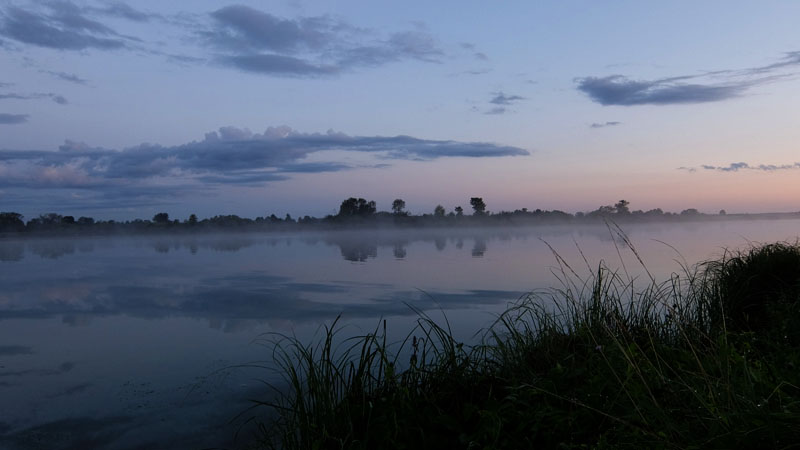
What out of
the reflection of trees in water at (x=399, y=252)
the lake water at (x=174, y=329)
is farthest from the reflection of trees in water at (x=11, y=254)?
the reflection of trees in water at (x=399, y=252)

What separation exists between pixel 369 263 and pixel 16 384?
56.6 feet

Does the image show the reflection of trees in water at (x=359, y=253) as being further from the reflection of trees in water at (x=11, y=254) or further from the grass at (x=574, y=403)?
the grass at (x=574, y=403)

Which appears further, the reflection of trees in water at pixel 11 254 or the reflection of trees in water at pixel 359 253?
the reflection of trees in water at pixel 11 254

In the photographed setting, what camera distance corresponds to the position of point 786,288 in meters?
8.07

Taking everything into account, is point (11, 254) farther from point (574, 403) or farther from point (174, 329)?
point (574, 403)

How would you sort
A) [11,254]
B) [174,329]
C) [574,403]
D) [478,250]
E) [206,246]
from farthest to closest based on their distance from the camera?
1. [206,246]
2. [11,254]
3. [478,250]
4. [174,329]
5. [574,403]

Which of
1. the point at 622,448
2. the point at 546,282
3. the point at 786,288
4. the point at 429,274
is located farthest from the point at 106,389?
the point at 429,274

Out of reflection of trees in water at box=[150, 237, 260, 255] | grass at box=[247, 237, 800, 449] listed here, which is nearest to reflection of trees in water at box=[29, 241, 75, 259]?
reflection of trees in water at box=[150, 237, 260, 255]

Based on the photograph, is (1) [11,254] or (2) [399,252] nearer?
(2) [399,252]

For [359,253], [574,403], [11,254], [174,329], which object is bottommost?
[174,329]

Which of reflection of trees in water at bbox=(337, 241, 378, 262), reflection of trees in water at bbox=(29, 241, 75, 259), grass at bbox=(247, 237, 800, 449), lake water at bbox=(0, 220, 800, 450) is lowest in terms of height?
lake water at bbox=(0, 220, 800, 450)

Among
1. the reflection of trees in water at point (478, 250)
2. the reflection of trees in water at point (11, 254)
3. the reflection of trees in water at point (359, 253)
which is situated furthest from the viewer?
the reflection of trees in water at point (11, 254)

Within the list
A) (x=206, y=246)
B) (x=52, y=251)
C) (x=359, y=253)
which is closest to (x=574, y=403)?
(x=359, y=253)

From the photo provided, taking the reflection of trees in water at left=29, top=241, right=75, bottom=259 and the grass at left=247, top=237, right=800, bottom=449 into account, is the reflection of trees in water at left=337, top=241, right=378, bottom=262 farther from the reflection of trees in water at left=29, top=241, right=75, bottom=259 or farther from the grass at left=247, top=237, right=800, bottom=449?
the grass at left=247, top=237, right=800, bottom=449
